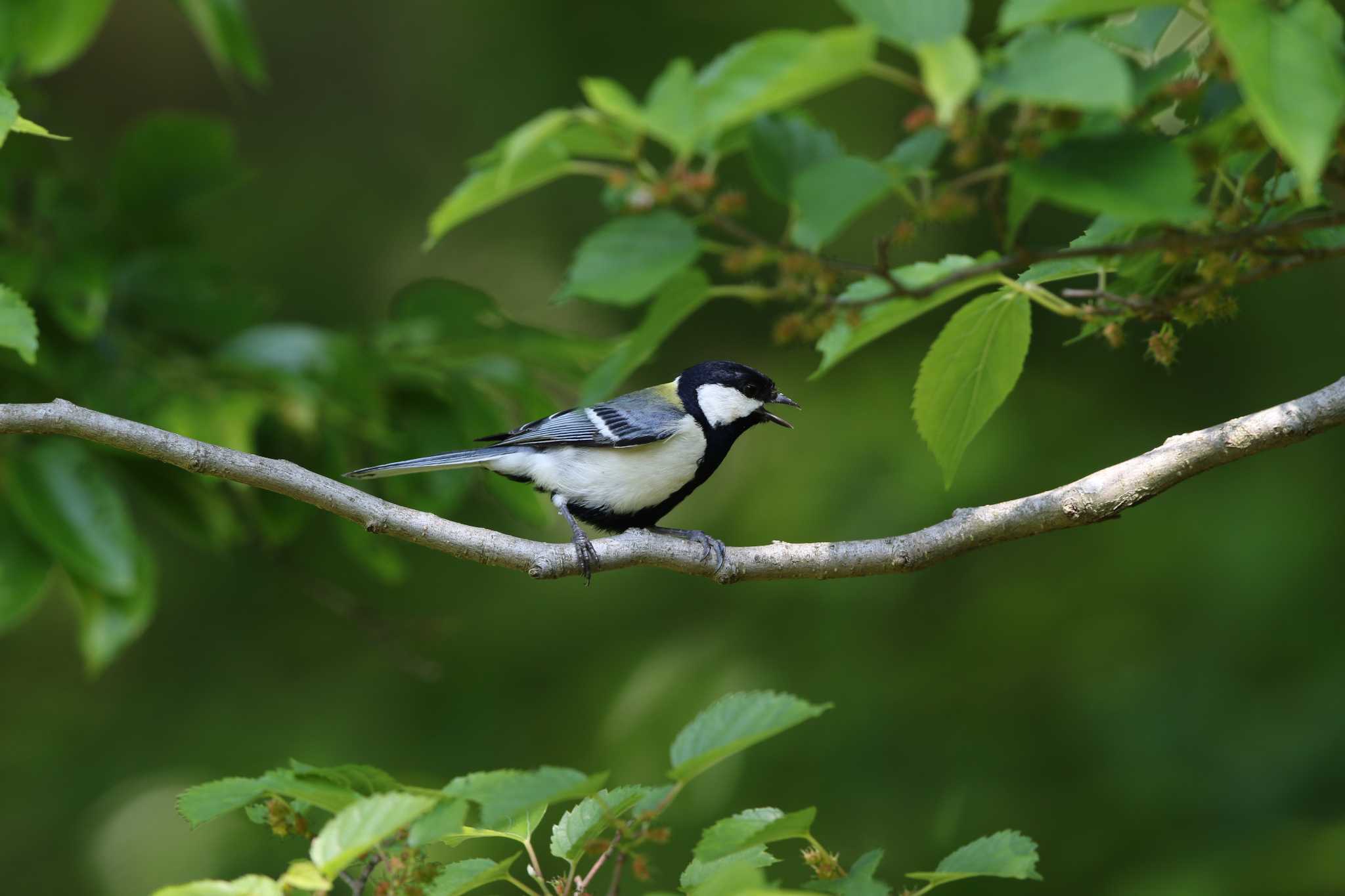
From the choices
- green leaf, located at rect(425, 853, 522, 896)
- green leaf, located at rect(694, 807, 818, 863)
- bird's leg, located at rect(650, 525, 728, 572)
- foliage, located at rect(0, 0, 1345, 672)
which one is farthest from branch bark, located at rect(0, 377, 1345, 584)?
green leaf, located at rect(694, 807, 818, 863)

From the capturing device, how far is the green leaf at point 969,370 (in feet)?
4.35

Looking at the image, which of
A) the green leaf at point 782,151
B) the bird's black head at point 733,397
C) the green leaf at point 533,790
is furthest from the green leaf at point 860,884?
the bird's black head at point 733,397

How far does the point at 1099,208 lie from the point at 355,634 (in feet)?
12.7

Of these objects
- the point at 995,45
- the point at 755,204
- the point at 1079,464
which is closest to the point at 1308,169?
the point at 995,45

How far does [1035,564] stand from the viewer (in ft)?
11.9

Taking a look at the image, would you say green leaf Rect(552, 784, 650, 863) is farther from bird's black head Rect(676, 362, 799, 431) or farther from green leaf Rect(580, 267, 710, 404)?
bird's black head Rect(676, 362, 799, 431)

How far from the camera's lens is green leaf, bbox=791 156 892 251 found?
0.83m

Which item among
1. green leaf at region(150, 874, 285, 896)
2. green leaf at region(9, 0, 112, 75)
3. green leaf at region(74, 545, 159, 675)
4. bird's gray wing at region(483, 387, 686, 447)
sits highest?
green leaf at region(9, 0, 112, 75)

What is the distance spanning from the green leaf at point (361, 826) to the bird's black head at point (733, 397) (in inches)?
79.6

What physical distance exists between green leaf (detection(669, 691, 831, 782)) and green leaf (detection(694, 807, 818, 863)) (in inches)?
3.9

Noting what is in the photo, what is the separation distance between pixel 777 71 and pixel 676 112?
3.1 inches

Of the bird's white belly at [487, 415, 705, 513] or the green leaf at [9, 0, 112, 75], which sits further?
the bird's white belly at [487, 415, 705, 513]

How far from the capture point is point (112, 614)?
8.80ft

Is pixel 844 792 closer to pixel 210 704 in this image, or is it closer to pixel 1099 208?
pixel 210 704
